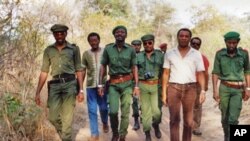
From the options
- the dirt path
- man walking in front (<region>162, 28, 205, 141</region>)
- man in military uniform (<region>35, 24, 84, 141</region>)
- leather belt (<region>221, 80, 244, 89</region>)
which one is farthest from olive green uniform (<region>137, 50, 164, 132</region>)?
man in military uniform (<region>35, 24, 84, 141</region>)

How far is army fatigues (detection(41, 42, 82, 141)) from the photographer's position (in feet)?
20.9

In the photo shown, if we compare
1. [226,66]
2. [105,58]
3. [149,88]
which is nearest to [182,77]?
[226,66]

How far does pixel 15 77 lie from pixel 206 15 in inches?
987

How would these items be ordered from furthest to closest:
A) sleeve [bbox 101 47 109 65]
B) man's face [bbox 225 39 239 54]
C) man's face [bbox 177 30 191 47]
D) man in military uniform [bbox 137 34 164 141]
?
man in military uniform [bbox 137 34 164 141]
sleeve [bbox 101 47 109 65]
man's face [bbox 225 39 239 54]
man's face [bbox 177 30 191 47]

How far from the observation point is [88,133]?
8.29 meters

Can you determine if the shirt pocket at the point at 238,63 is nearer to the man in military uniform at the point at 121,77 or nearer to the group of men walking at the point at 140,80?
the group of men walking at the point at 140,80

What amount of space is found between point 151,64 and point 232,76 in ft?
4.54

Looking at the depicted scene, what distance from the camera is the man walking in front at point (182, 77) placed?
6328mm

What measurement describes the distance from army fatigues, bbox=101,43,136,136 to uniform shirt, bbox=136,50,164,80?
568mm

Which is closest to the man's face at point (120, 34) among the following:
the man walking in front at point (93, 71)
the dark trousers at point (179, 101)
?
the man walking in front at point (93, 71)

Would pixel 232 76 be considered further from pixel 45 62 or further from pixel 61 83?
pixel 45 62

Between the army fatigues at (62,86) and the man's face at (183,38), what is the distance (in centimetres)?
152

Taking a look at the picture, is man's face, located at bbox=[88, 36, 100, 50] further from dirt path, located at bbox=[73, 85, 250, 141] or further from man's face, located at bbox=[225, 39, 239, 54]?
man's face, located at bbox=[225, 39, 239, 54]

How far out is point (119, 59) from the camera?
684cm
